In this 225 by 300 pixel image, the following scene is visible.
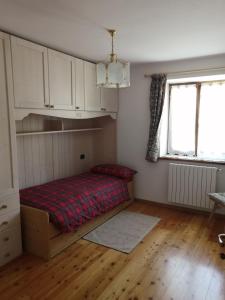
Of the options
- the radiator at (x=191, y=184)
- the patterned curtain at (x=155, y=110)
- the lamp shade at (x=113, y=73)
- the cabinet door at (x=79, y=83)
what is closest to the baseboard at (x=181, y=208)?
the radiator at (x=191, y=184)

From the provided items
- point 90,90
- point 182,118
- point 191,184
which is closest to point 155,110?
point 182,118

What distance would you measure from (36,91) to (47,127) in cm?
88

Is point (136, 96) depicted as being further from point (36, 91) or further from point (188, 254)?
point (188, 254)

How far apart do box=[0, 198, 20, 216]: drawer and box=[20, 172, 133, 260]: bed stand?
0.12 metres

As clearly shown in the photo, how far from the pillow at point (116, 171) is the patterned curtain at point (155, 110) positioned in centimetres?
42

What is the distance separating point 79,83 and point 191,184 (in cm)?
225

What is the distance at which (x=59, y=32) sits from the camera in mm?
2430

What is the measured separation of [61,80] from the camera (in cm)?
302

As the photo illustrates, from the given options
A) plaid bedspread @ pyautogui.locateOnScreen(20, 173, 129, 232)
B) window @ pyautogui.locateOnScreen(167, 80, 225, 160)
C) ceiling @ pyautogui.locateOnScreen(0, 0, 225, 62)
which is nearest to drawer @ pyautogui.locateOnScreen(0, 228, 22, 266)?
plaid bedspread @ pyautogui.locateOnScreen(20, 173, 129, 232)

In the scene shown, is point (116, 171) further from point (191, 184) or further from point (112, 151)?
point (191, 184)

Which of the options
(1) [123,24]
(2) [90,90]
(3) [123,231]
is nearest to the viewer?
(1) [123,24]

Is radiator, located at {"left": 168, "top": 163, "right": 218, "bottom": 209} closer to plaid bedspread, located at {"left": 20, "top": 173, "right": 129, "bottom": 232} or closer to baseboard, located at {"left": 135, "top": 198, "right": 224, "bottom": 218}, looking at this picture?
baseboard, located at {"left": 135, "top": 198, "right": 224, "bottom": 218}

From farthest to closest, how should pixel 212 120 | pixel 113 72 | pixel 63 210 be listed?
pixel 212 120 < pixel 63 210 < pixel 113 72

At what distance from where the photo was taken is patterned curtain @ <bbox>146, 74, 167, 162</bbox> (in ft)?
12.2
